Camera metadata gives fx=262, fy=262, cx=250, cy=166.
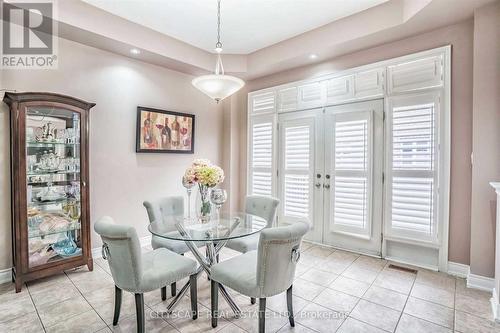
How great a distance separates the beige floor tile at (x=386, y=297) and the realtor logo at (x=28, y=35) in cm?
432

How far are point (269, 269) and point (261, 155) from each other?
3.10m

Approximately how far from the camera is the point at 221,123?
16.7ft

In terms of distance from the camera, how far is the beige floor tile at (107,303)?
2.24m

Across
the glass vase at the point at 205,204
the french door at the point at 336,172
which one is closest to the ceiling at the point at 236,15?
the french door at the point at 336,172

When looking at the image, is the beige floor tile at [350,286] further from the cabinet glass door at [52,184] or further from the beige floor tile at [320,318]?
the cabinet glass door at [52,184]

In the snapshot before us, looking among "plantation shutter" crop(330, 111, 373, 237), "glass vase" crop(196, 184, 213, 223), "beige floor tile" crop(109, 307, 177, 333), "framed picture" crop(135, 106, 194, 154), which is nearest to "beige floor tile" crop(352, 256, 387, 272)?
"plantation shutter" crop(330, 111, 373, 237)

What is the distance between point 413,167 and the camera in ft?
10.4

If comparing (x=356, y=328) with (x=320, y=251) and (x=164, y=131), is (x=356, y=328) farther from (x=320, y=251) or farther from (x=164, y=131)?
(x=164, y=131)

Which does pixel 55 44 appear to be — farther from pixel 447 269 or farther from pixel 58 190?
pixel 447 269

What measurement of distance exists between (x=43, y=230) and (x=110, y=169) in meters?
1.05

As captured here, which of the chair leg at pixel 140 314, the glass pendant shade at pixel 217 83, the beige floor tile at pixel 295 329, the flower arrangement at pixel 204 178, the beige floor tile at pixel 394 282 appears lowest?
the beige floor tile at pixel 295 329

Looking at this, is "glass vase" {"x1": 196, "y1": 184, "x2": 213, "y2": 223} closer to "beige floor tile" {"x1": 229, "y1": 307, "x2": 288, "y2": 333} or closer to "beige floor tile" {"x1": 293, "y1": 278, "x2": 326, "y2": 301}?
"beige floor tile" {"x1": 229, "y1": 307, "x2": 288, "y2": 333}

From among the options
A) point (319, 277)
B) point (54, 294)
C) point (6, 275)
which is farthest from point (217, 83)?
point (6, 275)

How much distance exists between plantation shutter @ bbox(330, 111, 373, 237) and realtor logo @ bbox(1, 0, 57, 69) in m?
3.71
